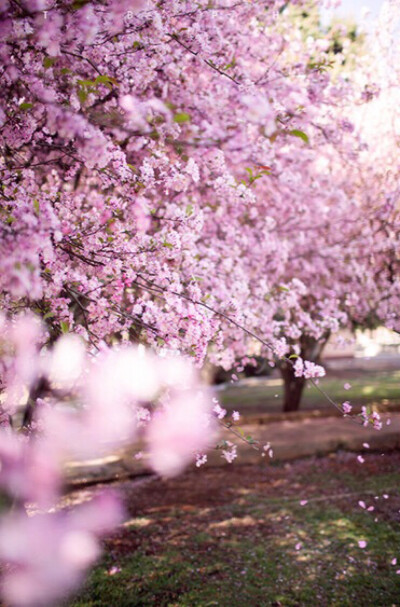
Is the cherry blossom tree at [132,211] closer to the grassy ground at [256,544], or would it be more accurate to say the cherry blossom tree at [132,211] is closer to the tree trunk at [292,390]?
the grassy ground at [256,544]

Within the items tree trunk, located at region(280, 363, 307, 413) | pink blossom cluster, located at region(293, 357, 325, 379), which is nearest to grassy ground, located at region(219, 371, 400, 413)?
tree trunk, located at region(280, 363, 307, 413)

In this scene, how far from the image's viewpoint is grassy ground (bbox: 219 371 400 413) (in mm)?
18016

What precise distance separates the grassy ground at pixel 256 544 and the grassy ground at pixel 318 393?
6676mm

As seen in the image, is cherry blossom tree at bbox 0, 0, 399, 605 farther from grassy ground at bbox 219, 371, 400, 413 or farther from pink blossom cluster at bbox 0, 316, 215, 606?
grassy ground at bbox 219, 371, 400, 413

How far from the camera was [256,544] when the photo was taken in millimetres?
6953

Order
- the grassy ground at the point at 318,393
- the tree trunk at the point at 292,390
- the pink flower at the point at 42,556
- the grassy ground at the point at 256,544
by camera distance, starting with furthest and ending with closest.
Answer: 1. the grassy ground at the point at 318,393
2. the tree trunk at the point at 292,390
3. the grassy ground at the point at 256,544
4. the pink flower at the point at 42,556

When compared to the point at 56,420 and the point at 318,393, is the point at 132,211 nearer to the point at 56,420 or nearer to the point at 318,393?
the point at 56,420

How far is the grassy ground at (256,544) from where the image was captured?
562cm

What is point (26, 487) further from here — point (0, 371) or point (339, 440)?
point (339, 440)

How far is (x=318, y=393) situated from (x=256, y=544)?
47.9 feet

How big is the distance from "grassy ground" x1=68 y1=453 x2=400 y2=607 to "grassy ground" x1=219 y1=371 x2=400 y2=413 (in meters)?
6.68

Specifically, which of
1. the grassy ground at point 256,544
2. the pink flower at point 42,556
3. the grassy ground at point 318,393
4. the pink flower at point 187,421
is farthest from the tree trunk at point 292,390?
the pink flower at point 187,421

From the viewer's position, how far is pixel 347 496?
28.7 ft

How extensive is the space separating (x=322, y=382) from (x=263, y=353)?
15.8 meters
